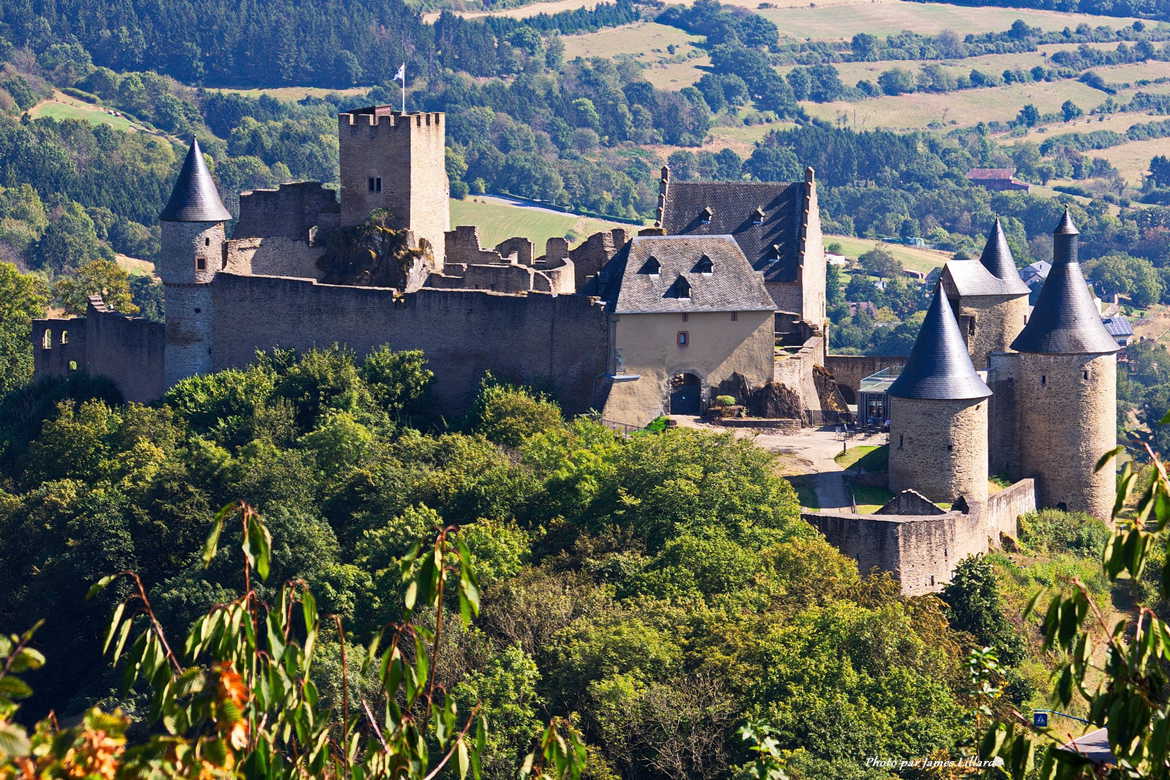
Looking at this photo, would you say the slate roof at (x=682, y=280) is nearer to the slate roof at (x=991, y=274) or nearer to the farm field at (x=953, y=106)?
the slate roof at (x=991, y=274)

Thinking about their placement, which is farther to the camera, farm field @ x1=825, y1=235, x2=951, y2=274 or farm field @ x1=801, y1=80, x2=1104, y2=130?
farm field @ x1=801, y1=80, x2=1104, y2=130

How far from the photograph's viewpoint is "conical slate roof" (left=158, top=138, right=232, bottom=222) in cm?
4897

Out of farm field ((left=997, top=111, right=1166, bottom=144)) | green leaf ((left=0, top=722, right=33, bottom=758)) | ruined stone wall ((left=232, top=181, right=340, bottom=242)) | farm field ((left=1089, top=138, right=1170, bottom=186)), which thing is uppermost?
farm field ((left=997, top=111, right=1166, bottom=144))

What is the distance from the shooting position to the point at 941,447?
40031 millimetres

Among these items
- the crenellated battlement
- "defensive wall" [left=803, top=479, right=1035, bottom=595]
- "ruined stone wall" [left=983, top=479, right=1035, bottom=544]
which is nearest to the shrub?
"ruined stone wall" [left=983, top=479, right=1035, bottom=544]

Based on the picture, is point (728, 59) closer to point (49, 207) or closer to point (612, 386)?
point (49, 207)

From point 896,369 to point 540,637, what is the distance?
51.3 feet

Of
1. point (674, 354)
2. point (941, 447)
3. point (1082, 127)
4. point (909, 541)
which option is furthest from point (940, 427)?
point (1082, 127)

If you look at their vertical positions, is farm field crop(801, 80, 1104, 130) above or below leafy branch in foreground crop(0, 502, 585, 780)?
above

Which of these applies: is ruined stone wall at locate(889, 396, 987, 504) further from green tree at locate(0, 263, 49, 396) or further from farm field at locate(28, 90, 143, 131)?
farm field at locate(28, 90, 143, 131)

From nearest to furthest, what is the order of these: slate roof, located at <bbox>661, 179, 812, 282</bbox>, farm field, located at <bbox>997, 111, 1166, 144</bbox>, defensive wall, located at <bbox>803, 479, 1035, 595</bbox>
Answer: defensive wall, located at <bbox>803, 479, 1035, 595</bbox> < slate roof, located at <bbox>661, 179, 812, 282</bbox> < farm field, located at <bbox>997, 111, 1166, 144</bbox>

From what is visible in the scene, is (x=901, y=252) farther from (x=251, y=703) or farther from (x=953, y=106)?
(x=251, y=703)

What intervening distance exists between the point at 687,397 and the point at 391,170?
9.30 m

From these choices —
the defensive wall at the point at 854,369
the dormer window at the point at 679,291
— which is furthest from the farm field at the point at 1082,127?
the dormer window at the point at 679,291
